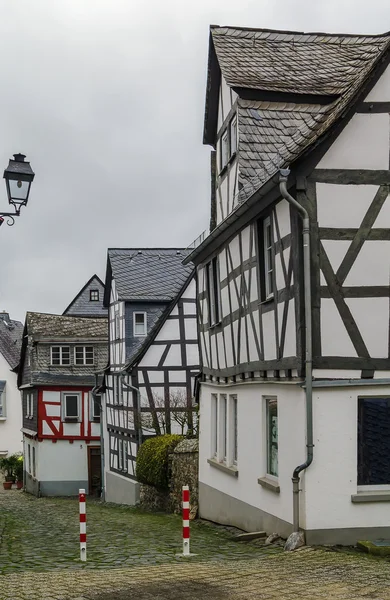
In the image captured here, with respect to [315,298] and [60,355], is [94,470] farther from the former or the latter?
[315,298]

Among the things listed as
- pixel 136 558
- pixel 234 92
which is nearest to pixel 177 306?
pixel 234 92

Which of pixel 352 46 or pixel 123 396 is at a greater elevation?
pixel 352 46

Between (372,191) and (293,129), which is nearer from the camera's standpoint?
(372,191)

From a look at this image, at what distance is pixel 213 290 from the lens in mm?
19453

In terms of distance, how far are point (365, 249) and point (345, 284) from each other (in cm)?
58

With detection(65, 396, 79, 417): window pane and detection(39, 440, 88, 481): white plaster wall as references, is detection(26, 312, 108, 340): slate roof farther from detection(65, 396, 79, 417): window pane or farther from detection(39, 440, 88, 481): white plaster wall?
detection(39, 440, 88, 481): white plaster wall

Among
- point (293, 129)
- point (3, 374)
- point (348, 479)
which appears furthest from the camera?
point (3, 374)

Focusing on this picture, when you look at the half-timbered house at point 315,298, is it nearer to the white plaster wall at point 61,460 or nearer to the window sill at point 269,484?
the window sill at point 269,484

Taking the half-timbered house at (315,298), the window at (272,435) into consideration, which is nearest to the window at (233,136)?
the half-timbered house at (315,298)

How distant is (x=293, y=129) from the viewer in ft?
51.4

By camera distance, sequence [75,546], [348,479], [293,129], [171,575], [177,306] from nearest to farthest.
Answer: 1. [171,575]
2. [348,479]
3. [75,546]
4. [293,129]
5. [177,306]

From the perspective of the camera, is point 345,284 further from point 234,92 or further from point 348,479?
point 234,92

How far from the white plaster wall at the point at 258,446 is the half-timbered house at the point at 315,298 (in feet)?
0.14

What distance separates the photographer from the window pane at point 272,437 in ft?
47.0
